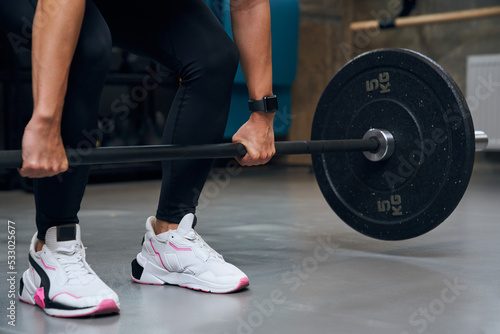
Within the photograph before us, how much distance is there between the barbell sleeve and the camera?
3.05 feet

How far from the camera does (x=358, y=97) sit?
162 centimetres

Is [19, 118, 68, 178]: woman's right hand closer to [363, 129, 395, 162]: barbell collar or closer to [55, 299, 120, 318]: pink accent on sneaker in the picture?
[55, 299, 120, 318]: pink accent on sneaker

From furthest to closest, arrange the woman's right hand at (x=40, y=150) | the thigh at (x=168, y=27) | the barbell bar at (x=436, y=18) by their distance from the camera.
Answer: the barbell bar at (x=436, y=18), the thigh at (x=168, y=27), the woman's right hand at (x=40, y=150)

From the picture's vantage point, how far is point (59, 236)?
1.08 m

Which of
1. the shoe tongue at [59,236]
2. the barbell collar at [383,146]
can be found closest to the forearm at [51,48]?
the shoe tongue at [59,236]

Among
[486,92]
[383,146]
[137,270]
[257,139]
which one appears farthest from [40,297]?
[486,92]

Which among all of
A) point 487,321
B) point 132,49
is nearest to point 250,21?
point 132,49

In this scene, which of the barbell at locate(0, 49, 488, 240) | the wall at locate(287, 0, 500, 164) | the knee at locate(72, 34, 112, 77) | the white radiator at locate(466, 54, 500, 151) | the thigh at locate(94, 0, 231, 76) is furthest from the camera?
the wall at locate(287, 0, 500, 164)

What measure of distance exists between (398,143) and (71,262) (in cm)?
82

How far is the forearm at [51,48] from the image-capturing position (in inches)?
36.8

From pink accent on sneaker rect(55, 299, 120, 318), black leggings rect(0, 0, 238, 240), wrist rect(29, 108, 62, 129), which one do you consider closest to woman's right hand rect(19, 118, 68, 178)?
wrist rect(29, 108, 62, 129)

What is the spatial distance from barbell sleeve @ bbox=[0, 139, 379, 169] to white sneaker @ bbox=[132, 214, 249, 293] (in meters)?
0.17

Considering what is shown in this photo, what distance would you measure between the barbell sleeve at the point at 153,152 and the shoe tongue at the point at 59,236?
14 centimetres

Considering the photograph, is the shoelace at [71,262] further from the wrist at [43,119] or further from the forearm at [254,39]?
the forearm at [254,39]
